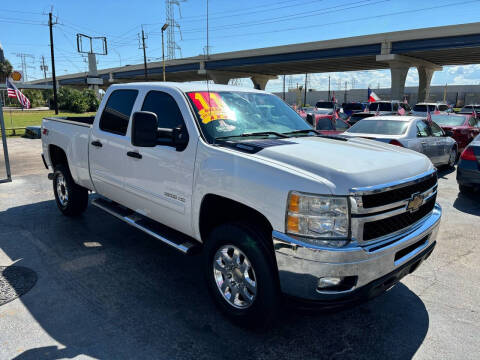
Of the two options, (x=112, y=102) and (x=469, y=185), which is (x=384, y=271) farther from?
(x=469, y=185)

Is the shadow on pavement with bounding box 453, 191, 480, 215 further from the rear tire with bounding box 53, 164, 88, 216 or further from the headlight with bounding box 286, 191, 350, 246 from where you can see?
the rear tire with bounding box 53, 164, 88, 216

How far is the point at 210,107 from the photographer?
3639mm

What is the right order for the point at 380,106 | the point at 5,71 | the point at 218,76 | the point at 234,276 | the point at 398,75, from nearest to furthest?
the point at 234,276
the point at 380,106
the point at 398,75
the point at 218,76
the point at 5,71

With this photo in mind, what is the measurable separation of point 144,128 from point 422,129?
7569 millimetres

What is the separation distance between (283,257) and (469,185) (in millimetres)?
6041

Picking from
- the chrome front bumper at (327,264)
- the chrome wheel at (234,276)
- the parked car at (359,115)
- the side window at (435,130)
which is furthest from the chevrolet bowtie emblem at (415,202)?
the parked car at (359,115)

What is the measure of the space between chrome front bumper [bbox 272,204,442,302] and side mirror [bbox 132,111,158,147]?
1.42m

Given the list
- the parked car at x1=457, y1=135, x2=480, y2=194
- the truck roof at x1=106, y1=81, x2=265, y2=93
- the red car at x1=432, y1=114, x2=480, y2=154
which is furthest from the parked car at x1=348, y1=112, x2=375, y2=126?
the truck roof at x1=106, y1=81, x2=265, y2=93

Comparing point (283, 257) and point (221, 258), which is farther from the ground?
point (283, 257)

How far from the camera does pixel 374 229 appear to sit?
268 centimetres

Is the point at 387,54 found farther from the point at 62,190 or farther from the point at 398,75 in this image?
the point at 62,190

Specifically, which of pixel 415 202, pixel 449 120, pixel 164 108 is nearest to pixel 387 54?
pixel 449 120

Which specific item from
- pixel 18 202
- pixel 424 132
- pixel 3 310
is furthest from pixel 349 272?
pixel 424 132

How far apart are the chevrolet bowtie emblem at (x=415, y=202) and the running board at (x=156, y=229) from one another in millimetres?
1865
